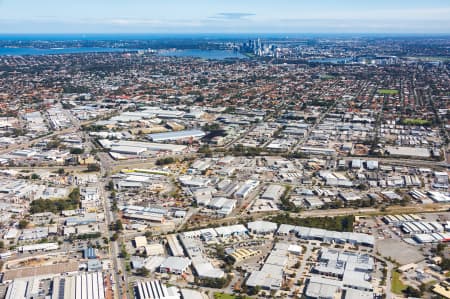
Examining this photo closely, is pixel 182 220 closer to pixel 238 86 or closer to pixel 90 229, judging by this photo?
pixel 90 229

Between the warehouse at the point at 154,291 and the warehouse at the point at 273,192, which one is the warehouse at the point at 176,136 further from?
the warehouse at the point at 154,291

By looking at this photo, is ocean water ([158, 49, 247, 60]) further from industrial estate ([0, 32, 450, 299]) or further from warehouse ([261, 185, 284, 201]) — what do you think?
warehouse ([261, 185, 284, 201])

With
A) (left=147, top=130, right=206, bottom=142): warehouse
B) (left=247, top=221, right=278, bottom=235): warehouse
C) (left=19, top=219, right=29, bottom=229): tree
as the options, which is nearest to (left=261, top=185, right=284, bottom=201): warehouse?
(left=247, top=221, right=278, bottom=235): warehouse

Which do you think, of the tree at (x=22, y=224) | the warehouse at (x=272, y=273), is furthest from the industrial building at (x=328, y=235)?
the tree at (x=22, y=224)

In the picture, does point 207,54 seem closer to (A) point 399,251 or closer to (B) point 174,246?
(B) point 174,246

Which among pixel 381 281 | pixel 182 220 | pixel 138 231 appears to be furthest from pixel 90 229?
pixel 381 281

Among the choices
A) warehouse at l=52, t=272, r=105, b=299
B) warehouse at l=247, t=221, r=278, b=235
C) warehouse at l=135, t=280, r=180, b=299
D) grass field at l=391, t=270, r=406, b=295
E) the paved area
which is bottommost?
the paved area

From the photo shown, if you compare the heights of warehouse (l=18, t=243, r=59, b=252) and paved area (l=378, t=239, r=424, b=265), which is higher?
warehouse (l=18, t=243, r=59, b=252)
